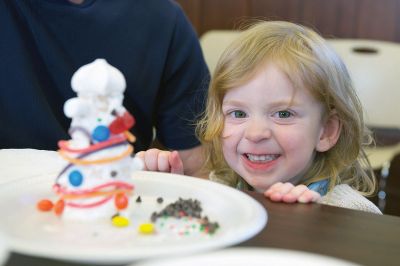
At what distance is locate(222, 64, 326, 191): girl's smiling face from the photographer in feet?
3.64

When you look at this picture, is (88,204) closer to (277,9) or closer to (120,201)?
(120,201)

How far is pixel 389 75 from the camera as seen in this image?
242 centimetres

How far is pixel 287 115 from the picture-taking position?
1131 mm

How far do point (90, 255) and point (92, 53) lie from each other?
103 cm

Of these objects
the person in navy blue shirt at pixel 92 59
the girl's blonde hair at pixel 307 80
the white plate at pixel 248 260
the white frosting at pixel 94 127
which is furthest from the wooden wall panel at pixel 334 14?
the white plate at pixel 248 260

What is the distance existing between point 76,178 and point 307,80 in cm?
65

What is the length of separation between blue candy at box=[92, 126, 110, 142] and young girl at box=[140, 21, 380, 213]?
41cm

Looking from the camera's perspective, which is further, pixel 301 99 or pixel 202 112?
pixel 202 112

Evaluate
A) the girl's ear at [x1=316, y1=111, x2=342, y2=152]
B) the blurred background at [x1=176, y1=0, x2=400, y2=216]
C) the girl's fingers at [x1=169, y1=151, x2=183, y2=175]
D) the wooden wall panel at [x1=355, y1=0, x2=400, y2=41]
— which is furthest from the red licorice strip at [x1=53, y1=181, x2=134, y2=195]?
the wooden wall panel at [x1=355, y1=0, x2=400, y2=41]

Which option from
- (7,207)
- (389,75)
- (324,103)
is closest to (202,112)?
(324,103)

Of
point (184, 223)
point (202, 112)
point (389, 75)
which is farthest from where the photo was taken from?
point (389, 75)

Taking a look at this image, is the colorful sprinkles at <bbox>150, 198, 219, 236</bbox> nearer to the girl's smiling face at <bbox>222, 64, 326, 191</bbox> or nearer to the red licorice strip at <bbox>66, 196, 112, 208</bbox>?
the red licorice strip at <bbox>66, 196, 112, 208</bbox>

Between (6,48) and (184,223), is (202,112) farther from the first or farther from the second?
(184,223)

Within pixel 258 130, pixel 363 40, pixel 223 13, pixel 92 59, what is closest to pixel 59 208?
pixel 258 130
